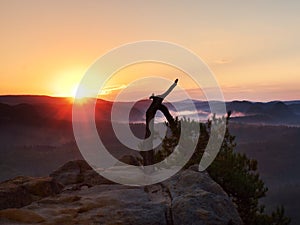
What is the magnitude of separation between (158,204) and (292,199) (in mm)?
73131

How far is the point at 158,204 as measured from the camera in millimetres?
10117

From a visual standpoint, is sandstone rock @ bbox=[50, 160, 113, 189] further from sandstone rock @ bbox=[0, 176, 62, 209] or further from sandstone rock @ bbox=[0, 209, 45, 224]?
sandstone rock @ bbox=[0, 209, 45, 224]

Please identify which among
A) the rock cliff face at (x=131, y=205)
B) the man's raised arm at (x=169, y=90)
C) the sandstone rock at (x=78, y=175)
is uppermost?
the man's raised arm at (x=169, y=90)

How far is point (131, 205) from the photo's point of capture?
1010cm

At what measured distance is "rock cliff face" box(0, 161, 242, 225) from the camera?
9141 millimetres

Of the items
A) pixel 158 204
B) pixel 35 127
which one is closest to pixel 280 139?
pixel 35 127

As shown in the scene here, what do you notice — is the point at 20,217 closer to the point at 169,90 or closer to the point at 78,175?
the point at 169,90

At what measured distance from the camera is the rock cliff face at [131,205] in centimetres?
914

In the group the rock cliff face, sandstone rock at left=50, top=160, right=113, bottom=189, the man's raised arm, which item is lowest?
the rock cliff face

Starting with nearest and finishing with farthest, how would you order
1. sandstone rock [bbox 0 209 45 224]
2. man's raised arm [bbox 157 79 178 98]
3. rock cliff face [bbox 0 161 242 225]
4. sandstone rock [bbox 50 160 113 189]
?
sandstone rock [bbox 0 209 45 224] < rock cliff face [bbox 0 161 242 225] < man's raised arm [bbox 157 79 178 98] < sandstone rock [bbox 50 160 113 189]

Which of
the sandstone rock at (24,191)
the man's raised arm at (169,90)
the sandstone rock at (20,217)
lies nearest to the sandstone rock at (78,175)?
the sandstone rock at (24,191)

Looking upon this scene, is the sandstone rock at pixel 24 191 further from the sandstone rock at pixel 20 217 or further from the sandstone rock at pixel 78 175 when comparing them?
the sandstone rock at pixel 20 217

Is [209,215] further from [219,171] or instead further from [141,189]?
[219,171]

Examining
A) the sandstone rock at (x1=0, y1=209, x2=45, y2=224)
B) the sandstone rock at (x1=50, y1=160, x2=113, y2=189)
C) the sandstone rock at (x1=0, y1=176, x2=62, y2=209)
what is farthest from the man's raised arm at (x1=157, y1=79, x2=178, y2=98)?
the sandstone rock at (x1=0, y1=209, x2=45, y2=224)
